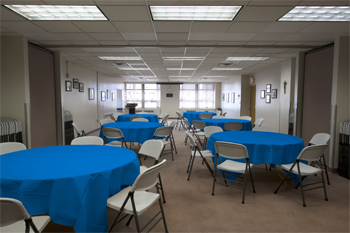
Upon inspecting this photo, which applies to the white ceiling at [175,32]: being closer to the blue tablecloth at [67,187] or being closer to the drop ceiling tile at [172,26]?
the drop ceiling tile at [172,26]

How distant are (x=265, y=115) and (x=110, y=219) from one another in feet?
25.6

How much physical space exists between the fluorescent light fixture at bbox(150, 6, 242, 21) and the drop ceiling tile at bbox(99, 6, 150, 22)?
0.14 m

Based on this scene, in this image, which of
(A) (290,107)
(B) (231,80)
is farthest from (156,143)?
(B) (231,80)

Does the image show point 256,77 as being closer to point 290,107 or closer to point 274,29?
point 290,107

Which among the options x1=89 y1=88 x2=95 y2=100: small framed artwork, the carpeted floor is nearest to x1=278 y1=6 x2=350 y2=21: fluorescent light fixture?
the carpeted floor

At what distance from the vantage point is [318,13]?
3264mm

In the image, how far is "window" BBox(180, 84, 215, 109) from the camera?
15867mm

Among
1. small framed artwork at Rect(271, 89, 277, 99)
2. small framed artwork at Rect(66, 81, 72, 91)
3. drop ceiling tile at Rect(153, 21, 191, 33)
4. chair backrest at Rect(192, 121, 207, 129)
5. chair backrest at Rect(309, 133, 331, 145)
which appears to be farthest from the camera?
small framed artwork at Rect(271, 89, 277, 99)

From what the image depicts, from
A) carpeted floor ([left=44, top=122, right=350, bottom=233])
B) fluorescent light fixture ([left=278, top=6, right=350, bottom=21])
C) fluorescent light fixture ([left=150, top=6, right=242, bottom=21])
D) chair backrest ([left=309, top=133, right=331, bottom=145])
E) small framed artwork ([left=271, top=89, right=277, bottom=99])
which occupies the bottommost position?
carpeted floor ([left=44, top=122, right=350, bottom=233])

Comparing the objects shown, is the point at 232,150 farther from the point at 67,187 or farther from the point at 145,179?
the point at 67,187

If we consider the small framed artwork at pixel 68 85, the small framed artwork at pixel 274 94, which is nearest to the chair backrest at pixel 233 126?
the small framed artwork at pixel 274 94

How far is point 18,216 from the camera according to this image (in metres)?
1.41

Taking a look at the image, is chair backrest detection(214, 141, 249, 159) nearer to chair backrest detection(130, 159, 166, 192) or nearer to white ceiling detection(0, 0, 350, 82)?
chair backrest detection(130, 159, 166, 192)

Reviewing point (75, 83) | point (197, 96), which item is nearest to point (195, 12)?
point (75, 83)
